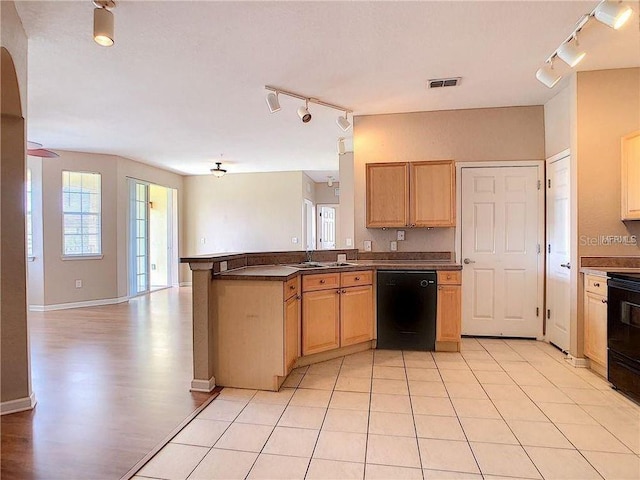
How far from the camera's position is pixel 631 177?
2.98 metres

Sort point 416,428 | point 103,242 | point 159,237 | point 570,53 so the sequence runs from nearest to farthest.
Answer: point 416,428
point 570,53
point 103,242
point 159,237

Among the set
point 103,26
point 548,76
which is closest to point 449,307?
point 548,76

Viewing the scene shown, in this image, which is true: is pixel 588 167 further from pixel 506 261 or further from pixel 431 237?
pixel 431 237

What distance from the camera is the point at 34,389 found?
279 centimetres

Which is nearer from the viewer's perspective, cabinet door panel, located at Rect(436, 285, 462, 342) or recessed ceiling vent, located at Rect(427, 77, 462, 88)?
recessed ceiling vent, located at Rect(427, 77, 462, 88)

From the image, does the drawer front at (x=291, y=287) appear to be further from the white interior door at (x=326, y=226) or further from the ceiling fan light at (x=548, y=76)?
the white interior door at (x=326, y=226)

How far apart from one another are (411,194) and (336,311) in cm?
154

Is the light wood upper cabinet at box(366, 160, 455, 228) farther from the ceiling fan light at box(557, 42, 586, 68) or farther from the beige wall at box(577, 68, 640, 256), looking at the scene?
the ceiling fan light at box(557, 42, 586, 68)

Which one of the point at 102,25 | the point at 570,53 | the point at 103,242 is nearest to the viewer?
the point at 102,25

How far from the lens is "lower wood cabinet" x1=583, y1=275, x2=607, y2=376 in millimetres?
2859

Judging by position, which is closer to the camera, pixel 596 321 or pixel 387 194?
pixel 596 321

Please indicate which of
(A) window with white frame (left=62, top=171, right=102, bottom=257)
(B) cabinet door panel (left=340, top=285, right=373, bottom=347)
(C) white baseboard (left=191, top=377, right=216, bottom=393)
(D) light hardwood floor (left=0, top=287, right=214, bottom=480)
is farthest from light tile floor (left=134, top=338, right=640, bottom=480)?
(A) window with white frame (left=62, top=171, right=102, bottom=257)

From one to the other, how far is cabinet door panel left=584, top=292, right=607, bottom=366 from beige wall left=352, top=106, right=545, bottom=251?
1.39m

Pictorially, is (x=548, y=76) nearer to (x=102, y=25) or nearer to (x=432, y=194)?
(x=432, y=194)
